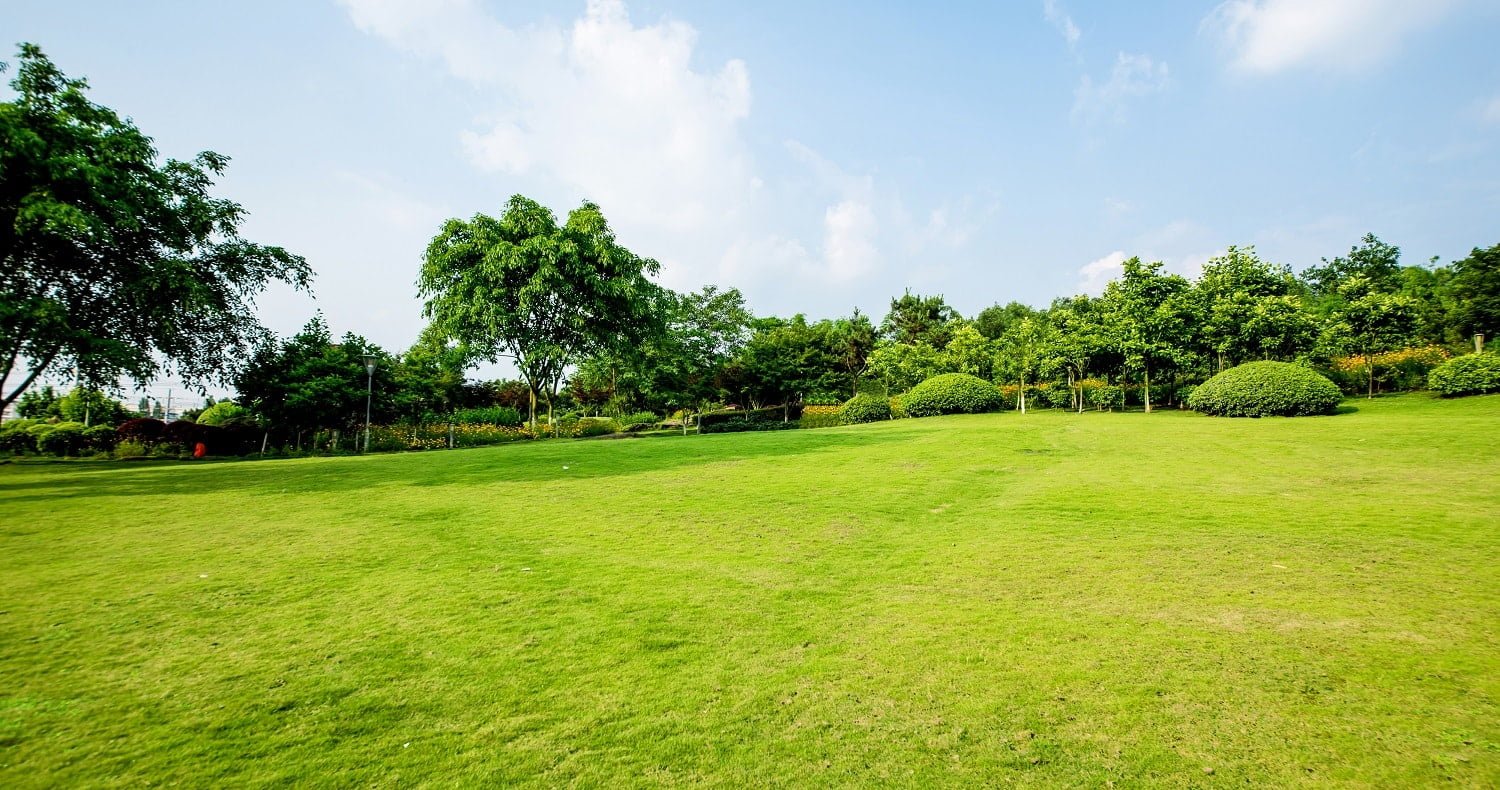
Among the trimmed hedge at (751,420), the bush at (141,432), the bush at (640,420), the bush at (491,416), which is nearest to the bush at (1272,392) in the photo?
the trimmed hedge at (751,420)

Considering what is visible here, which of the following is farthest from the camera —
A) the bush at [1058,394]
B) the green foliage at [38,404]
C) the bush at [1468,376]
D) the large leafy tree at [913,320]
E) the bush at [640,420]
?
the large leafy tree at [913,320]

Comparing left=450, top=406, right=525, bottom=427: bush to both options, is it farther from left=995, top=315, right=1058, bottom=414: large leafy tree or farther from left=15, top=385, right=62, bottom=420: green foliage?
left=995, top=315, right=1058, bottom=414: large leafy tree

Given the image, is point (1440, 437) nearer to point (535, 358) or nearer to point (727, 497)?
point (727, 497)

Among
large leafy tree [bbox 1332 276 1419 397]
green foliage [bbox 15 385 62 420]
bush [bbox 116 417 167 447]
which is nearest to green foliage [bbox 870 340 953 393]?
large leafy tree [bbox 1332 276 1419 397]

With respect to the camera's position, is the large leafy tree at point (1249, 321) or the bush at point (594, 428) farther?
the bush at point (594, 428)

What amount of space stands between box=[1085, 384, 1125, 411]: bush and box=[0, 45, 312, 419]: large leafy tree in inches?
1318

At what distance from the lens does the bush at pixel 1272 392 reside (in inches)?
707

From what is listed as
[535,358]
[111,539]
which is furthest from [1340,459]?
[535,358]

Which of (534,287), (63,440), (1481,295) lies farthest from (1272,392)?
(63,440)

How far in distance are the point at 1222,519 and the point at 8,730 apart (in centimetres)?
1024

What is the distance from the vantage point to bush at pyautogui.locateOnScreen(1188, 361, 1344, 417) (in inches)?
707

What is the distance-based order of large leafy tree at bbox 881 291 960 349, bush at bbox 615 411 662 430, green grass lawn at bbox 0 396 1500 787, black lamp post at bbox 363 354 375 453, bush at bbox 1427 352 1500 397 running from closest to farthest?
1. green grass lawn at bbox 0 396 1500 787
2. bush at bbox 1427 352 1500 397
3. black lamp post at bbox 363 354 375 453
4. bush at bbox 615 411 662 430
5. large leafy tree at bbox 881 291 960 349

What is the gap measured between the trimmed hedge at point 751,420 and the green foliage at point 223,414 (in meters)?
19.8

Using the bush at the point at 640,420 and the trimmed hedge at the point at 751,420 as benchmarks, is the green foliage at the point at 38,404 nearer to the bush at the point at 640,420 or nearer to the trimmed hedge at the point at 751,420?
the bush at the point at 640,420
